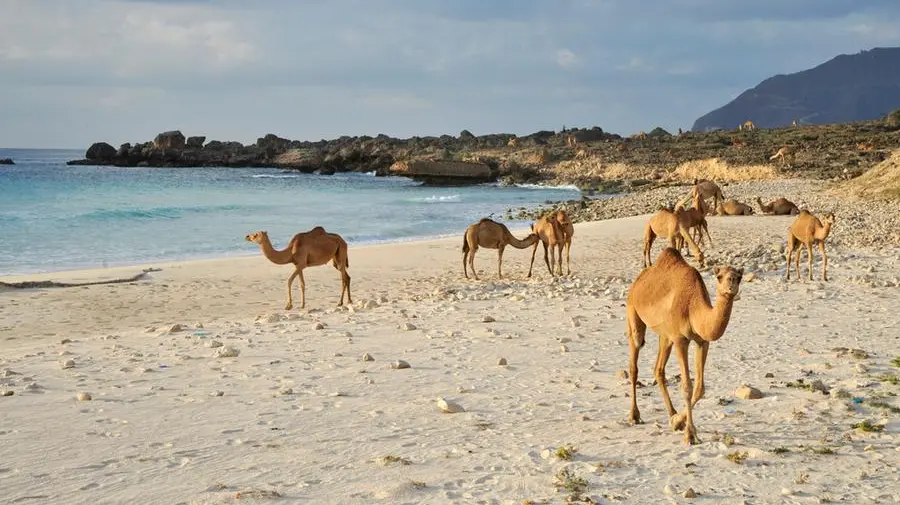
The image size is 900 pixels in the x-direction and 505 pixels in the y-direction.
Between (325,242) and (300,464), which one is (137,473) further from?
(325,242)

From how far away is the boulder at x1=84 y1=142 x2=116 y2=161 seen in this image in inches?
4806

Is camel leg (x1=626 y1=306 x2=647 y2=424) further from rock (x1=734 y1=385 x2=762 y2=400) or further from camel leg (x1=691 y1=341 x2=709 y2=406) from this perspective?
rock (x1=734 y1=385 x2=762 y2=400)

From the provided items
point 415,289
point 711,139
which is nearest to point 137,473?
point 415,289

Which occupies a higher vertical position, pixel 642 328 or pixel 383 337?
pixel 642 328

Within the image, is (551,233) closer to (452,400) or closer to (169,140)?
(452,400)

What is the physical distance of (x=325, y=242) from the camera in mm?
14922

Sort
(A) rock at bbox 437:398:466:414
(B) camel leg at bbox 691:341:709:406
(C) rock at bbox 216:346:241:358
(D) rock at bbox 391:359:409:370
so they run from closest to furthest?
(B) camel leg at bbox 691:341:709:406 → (A) rock at bbox 437:398:466:414 → (D) rock at bbox 391:359:409:370 → (C) rock at bbox 216:346:241:358

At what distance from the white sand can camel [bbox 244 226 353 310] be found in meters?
1.88

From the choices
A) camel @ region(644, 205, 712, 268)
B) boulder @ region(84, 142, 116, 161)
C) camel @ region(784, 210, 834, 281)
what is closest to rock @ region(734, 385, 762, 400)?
camel @ region(784, 210, 834, 281)

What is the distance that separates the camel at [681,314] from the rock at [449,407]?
1.38 metres

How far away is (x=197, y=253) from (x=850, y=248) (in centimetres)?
1750

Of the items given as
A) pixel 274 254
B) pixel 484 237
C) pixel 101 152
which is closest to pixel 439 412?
pixel 274 254

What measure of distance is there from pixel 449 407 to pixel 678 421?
5.89 ft

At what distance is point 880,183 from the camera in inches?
A: 1223
